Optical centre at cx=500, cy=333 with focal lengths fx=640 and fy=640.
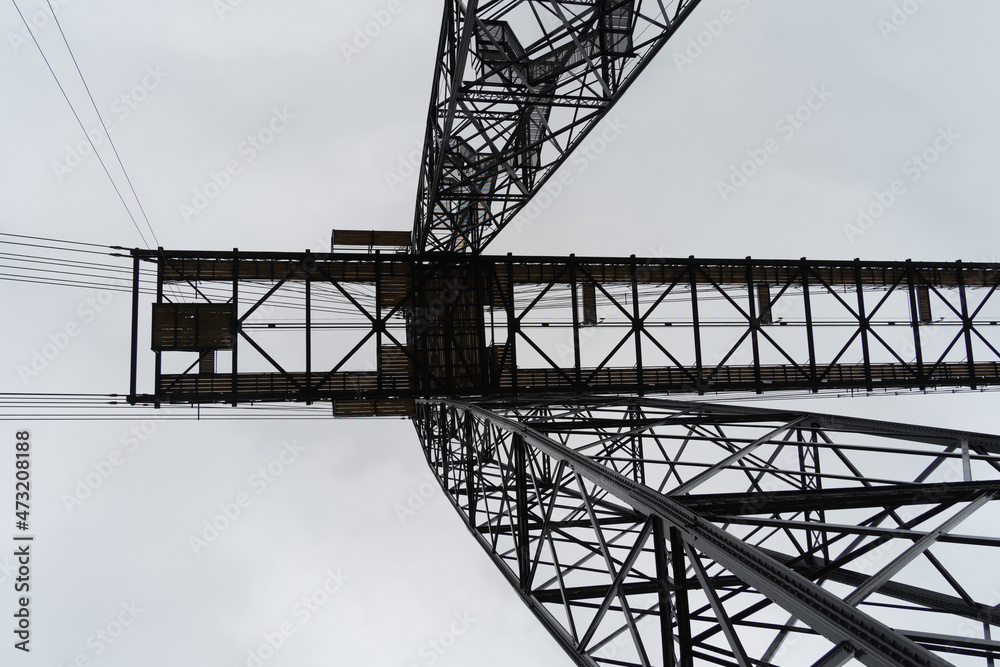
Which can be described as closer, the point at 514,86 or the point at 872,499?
the point at 872,499

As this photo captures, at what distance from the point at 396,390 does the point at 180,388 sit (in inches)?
229

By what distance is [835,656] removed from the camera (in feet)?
14.6

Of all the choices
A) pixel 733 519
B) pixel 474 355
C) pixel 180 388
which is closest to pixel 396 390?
pixel 474 355

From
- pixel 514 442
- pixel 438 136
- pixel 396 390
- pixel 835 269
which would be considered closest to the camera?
pixel 514 442

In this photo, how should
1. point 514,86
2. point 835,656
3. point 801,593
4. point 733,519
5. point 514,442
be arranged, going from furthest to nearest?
point 514,86 → point 514,442 → point 733,519 → point 801,593 → point 835,656

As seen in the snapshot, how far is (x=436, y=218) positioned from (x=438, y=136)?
18.4 feet

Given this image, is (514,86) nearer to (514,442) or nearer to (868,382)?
(514,442)

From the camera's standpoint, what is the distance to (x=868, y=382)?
21484mm

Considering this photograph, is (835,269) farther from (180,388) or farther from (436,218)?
(180,388)

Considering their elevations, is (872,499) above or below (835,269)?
below

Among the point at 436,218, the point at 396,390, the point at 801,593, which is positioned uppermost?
the point at 436,218

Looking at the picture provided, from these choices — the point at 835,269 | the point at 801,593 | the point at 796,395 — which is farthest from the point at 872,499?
the point at 835,269

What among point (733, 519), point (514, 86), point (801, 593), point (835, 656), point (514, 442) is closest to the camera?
point (835, 656)

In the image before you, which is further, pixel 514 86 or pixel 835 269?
pixel 835 269
